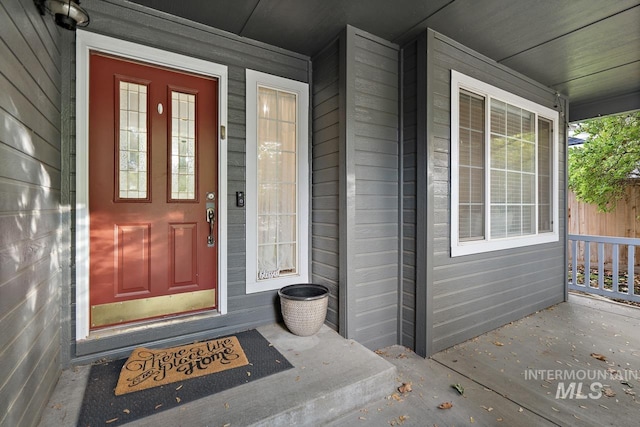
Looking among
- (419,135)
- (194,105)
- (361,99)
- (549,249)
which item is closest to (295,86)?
(361,99)

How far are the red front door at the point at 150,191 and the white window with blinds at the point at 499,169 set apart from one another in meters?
2.09

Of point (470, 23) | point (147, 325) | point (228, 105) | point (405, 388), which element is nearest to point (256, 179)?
point (228, 105)

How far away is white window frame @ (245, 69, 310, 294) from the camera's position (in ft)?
8.27

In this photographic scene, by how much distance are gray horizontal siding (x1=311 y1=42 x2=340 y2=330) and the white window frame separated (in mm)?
76

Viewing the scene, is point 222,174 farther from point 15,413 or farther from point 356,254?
point 15,413

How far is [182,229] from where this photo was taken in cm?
233

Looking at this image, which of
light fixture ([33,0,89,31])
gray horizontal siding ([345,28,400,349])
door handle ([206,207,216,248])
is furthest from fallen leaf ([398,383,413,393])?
light fixture ([33,0,89,31])

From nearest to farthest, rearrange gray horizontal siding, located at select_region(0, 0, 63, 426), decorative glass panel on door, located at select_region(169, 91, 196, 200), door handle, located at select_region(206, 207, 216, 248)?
gray horizontal siding, located at select_region(0, 0, 63, 426) < decorative glass panel on door, located at select_region(169, 91, 196, 200) < door handle, located at select_region(206, 207, 216, 248)

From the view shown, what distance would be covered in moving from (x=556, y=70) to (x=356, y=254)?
9.77ft

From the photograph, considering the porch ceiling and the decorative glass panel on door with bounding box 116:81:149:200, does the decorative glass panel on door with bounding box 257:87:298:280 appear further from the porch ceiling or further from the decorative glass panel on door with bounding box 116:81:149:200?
the decorative glass panel on door with bounding box 116:81:149:200

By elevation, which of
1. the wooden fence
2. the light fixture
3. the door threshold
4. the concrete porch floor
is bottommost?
the concrete porch floor

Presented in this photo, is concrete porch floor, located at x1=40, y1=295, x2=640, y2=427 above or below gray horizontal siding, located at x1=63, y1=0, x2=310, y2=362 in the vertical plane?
below

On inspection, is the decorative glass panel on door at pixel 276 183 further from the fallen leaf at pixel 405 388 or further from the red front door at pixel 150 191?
the fallen leaf at pixel 405 388

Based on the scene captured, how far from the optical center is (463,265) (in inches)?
107
